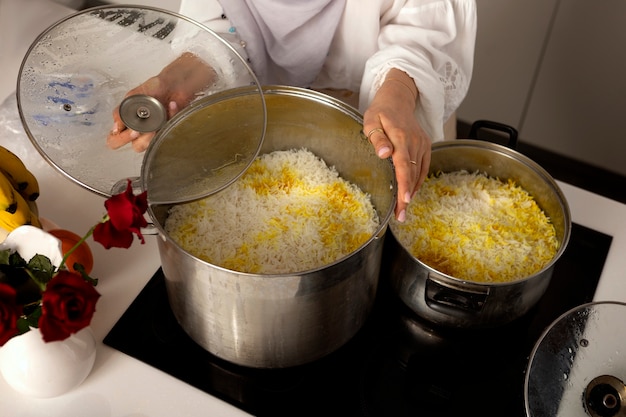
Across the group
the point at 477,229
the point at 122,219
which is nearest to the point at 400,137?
the point at 477,229

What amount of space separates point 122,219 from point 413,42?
674 mm

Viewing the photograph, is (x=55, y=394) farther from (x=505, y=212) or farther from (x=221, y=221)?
(x=505, y=212)

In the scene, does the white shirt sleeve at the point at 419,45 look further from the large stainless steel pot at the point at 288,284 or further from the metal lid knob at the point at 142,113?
the metal lid knob at the point at 142,113

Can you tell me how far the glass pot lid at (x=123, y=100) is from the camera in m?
0.88

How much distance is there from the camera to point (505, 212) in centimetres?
107

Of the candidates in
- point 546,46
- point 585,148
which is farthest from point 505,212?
point 585,148

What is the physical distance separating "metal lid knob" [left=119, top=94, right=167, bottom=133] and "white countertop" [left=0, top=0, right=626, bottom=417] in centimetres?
22

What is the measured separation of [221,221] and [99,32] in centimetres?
33

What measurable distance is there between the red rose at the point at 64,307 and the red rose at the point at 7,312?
0.03m

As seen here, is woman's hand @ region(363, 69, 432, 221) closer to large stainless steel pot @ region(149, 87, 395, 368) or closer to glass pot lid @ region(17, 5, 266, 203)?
large stainless steel pot @ region(149, 87, 395, 368)

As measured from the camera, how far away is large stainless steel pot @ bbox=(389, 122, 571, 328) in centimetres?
87

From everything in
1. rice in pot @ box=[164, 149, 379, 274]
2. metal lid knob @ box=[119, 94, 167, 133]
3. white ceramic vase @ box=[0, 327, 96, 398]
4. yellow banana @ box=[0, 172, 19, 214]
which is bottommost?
white ceramic vase @ box=[0, 327, 96, 398]

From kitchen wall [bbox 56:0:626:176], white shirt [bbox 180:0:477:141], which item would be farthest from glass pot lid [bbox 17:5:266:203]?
kitchen wall [bbox 56:0:626:176]

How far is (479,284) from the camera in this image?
84 cm
